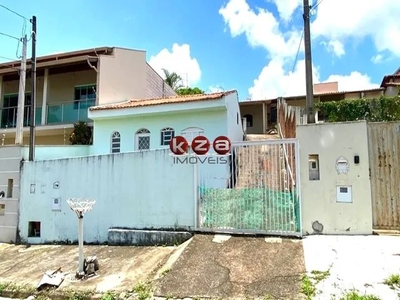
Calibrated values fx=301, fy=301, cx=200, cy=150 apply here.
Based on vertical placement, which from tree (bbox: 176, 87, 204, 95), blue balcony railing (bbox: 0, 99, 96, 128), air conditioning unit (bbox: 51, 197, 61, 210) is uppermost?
tree (bbox: 176, 87, 204, 95)

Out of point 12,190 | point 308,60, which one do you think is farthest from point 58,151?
point 308,60

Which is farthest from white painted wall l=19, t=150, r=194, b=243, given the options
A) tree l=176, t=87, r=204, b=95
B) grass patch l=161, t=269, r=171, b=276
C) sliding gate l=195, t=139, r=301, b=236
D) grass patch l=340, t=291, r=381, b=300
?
tree l=176, t=87, r=204, b=95

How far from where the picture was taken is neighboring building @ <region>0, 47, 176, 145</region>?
16641 millimetres

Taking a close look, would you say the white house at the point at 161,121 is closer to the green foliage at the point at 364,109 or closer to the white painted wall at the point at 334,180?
the white painted wall at the point at 334,180

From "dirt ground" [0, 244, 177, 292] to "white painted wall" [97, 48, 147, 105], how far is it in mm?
9530

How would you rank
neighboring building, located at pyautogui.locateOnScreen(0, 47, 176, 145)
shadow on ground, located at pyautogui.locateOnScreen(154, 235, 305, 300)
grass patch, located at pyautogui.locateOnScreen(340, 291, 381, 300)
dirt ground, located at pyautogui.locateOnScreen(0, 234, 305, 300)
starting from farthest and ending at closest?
neighboring building, located at pyautogui.locateOnScreen(0, 47, 176, 145), dirt ground, located at pyautogui.locateOnScreen(0, 234, 305, 300), shadow on ground, located at pyautogui.locateOnScreen(154, 235, 305, 300), grass patch, located at pyautogui.locateOnScreen(340, 291, 381, 300)

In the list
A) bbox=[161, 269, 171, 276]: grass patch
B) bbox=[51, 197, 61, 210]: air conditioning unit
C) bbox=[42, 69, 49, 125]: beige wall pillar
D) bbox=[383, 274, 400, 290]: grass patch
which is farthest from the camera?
bbox=[42, 69, 49, 125]: beige wall pillar

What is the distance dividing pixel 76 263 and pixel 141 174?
274cm

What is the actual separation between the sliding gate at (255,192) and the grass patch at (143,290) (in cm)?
224

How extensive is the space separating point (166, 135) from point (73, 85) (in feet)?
29.9

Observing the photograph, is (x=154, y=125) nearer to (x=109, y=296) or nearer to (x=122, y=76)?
(x=122, y=76)

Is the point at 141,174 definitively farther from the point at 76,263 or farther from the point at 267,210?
the point at 267,210

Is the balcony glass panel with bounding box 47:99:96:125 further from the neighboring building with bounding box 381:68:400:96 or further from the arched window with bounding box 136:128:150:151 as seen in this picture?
the neighboring building with bounding box 381:68:400:96

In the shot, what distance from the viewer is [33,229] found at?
10000 millimetres
